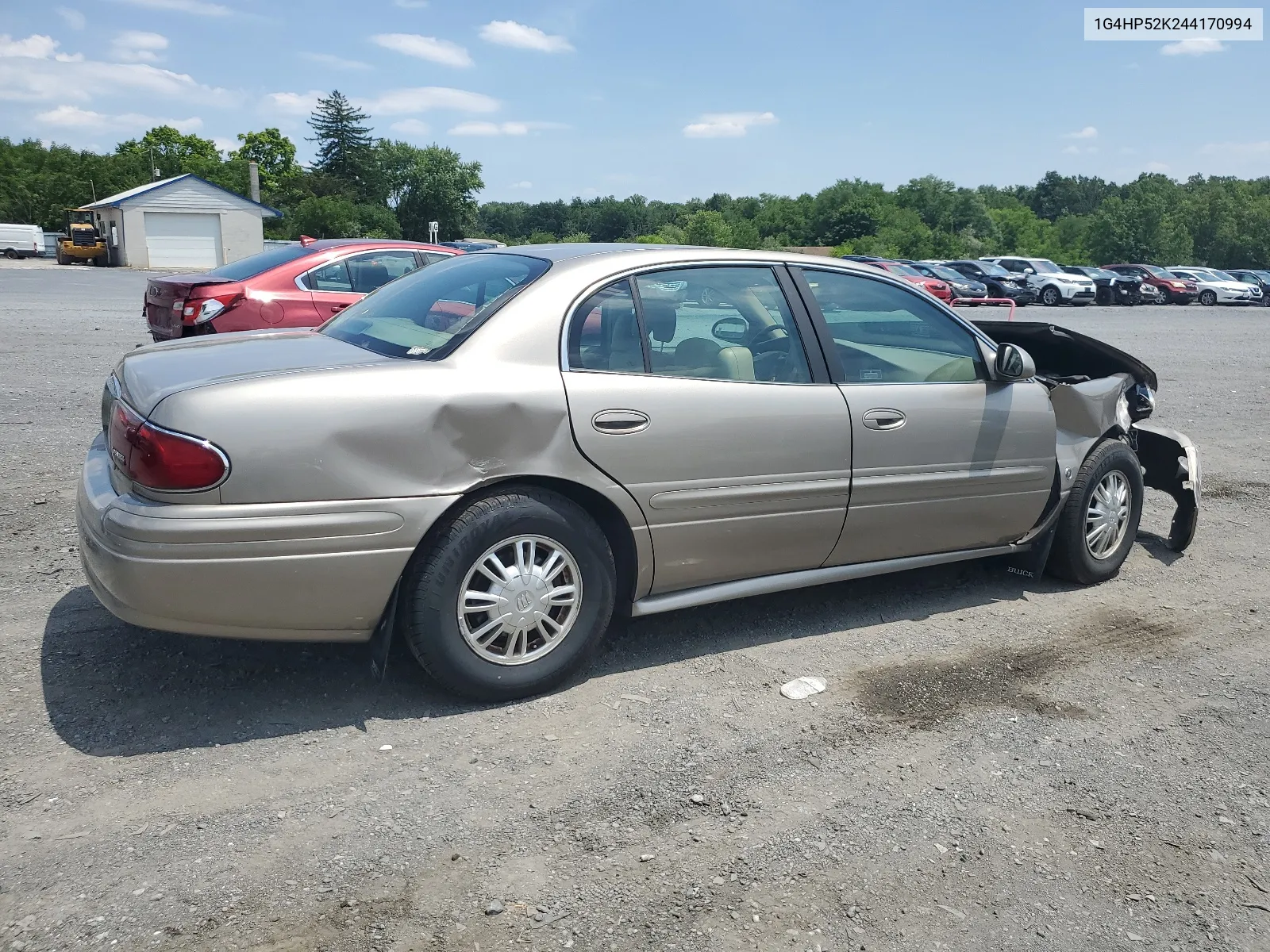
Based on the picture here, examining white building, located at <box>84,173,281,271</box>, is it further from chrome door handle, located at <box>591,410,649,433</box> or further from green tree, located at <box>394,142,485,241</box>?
chrome door handle, located at <box>591,410,649,433</box>

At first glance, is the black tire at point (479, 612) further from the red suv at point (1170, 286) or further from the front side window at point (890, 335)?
the red suv at point (1170, 286)

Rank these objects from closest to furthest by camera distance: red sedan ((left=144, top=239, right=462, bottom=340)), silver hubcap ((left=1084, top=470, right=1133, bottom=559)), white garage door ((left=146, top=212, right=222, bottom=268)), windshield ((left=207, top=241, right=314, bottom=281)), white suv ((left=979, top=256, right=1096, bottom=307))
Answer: silver hubcap ((left=1084, top=470, right=1133, bottom=559)) < red sedan ((left=144, top=239, right=462, bottom=340)) < windshield ((left=207, top=241, right=314, bottom=281)) < white suv ((left=979, top=256, right=1096, bottom=307)) < white garage door ((left=146, top=212, right=222, bottom=268))

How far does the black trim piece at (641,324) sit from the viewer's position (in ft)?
13.1

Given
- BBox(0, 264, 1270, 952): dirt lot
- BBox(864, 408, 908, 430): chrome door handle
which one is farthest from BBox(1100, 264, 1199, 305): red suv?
BBox(864, 408, 908, 430): chrome door handle

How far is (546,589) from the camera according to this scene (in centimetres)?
378

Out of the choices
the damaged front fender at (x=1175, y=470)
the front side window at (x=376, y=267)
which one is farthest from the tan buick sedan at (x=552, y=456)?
the front side window at (x=376, y=267)

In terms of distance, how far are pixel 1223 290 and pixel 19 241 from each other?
6022 centimetres

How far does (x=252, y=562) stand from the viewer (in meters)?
3.29

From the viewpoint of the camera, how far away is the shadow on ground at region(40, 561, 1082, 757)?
3545 mm

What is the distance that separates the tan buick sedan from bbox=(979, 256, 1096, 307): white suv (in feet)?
123

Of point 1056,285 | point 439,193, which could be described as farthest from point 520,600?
point 439,193

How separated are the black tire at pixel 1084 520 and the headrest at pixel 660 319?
2382 mm

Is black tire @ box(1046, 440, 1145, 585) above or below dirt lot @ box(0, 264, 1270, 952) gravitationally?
above

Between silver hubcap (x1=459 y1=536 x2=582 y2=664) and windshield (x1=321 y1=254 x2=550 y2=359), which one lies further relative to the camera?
windshield (x1=321 y1=254 x2=550 y2=359)
